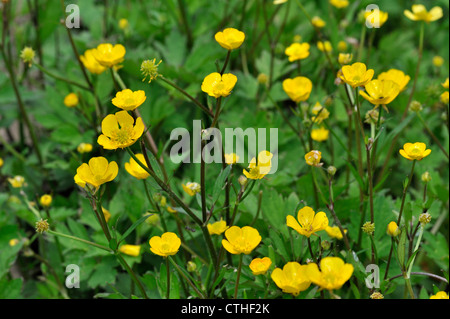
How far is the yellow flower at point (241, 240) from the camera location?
33.5 inches

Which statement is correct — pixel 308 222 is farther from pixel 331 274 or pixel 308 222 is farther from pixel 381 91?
pixel 381 91

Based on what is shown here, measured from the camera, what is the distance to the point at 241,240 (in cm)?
87

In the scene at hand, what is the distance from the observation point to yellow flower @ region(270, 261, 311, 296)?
799 mm

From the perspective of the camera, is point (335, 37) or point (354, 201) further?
point (335, 37)

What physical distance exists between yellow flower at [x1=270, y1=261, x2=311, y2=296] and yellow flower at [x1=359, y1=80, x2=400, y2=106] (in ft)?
1.07

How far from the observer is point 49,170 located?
1.67m

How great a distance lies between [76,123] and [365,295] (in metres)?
1.01

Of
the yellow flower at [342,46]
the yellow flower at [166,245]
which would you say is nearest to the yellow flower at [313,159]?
the yellow flower at [166,245]

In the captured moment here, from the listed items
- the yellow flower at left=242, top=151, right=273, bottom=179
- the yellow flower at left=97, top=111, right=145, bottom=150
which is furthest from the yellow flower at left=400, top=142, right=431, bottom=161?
the yellow flower at left=97, top=111, right=145, bottom=150

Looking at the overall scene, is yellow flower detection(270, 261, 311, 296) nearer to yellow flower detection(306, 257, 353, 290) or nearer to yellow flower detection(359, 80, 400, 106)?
yellow flower detection(306, 257, 353, 290)

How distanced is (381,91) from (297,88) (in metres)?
0.23
